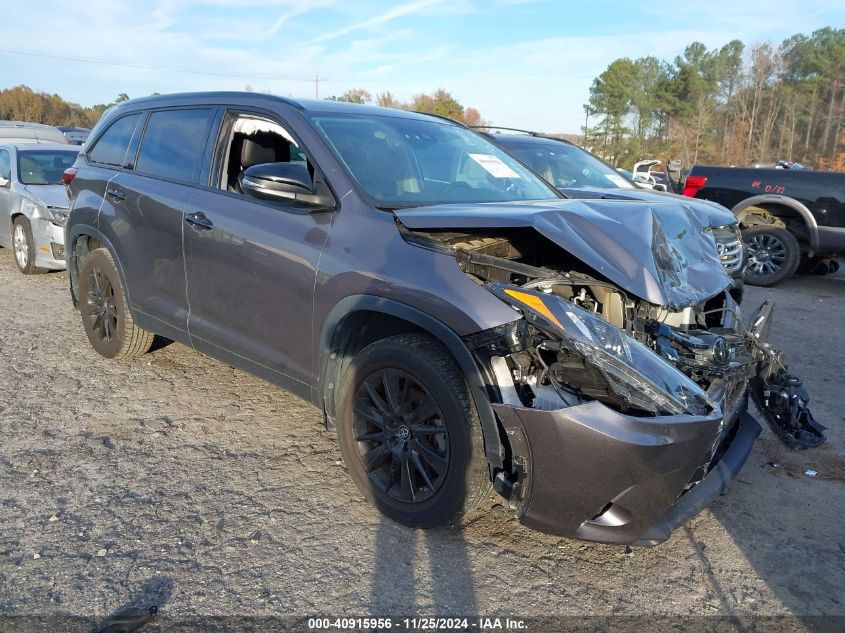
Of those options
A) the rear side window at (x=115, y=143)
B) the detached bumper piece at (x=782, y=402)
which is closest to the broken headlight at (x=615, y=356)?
the detached bumper piece at (x=782, y=402)

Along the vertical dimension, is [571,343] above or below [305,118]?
below

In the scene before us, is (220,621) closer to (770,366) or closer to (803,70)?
(770,366)

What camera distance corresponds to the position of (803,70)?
160 feet

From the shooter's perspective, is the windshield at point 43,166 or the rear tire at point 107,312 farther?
the windshield at point 43,166

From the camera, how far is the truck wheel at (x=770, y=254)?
8.95 meters

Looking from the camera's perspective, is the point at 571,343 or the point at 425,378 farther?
the point at 425,378

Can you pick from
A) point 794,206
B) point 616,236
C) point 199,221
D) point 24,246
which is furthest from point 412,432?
point 794,206

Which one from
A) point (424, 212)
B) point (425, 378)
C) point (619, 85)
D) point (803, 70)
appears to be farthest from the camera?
point (619, 85)

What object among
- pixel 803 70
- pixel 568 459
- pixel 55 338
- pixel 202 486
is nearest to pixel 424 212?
pixel 568 459

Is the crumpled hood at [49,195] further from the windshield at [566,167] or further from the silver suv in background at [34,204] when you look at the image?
the windshield at [566,167]

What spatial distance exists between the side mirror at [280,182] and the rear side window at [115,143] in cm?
198

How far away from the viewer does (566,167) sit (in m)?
7.64

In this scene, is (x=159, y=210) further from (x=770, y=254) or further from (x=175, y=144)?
(x=770, y=254)

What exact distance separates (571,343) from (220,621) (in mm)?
1613
